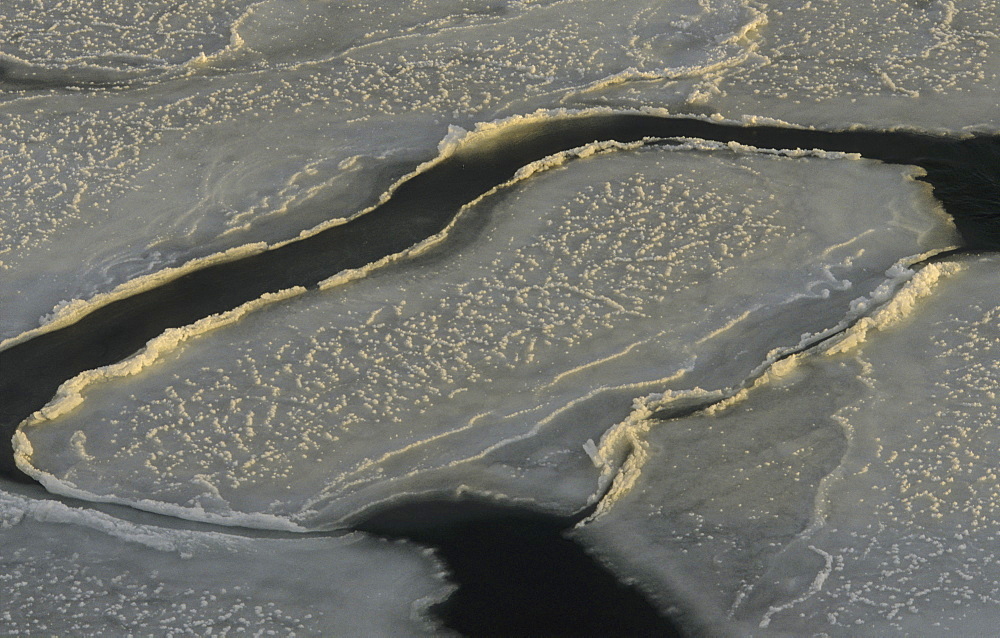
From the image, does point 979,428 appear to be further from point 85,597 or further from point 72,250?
point 72,250

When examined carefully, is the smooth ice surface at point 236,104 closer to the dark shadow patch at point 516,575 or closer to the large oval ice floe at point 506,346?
the large oval ice floe at point 506,346

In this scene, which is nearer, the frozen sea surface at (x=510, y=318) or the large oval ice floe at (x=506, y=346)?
the frozen sea surface at (x=510, y=318)

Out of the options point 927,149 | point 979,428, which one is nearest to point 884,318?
point 979,428

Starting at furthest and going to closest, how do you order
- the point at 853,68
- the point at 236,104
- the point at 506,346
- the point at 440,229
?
the point at 853,68 < the point at 236,104 < the point at 440,229 < the point at 506,346

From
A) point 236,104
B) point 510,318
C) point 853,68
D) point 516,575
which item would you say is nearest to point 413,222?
point 510,318

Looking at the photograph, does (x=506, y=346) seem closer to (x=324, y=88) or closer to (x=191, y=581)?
(x=191, y=581)

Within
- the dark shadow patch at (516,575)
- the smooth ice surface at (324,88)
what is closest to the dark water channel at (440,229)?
the dark shadow patch at (516,575)

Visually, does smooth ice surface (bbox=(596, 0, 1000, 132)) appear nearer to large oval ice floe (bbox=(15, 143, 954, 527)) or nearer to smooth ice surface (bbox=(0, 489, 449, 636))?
large oval ice floe (bbox=(15, 143, 954, 527))
